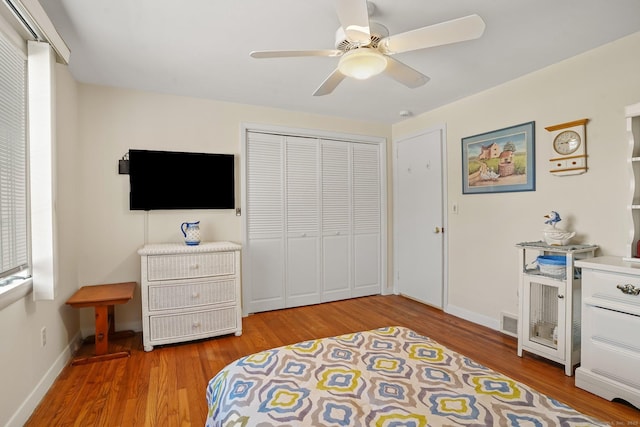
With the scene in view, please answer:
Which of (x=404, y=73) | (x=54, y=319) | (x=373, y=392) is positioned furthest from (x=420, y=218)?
(x=54, y=319)

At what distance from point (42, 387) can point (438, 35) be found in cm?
314

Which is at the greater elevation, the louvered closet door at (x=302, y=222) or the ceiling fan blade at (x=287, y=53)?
the ceiling fan blade at (x=287, y=53)

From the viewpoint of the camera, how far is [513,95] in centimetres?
293

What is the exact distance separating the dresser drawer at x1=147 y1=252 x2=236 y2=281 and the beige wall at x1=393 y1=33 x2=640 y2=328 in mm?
2443

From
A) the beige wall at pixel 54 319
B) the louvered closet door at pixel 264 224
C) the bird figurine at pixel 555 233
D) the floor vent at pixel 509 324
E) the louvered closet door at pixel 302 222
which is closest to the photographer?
the beige wall at pixel 54 319

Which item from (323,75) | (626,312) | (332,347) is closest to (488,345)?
(626,312)

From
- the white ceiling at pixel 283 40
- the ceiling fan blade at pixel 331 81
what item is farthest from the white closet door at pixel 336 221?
the ceiling fan blade at pixel 331 81

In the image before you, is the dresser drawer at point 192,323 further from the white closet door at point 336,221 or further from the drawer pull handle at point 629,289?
the drawer pull handle at point 629,289

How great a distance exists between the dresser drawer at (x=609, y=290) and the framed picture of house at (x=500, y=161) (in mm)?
965

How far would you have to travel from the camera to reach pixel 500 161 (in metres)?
3.06

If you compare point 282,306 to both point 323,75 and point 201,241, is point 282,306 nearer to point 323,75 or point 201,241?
point 201,241

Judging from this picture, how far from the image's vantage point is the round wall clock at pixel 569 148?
2.43m

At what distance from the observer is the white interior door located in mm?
3758

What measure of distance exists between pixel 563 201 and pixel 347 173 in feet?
7.58
